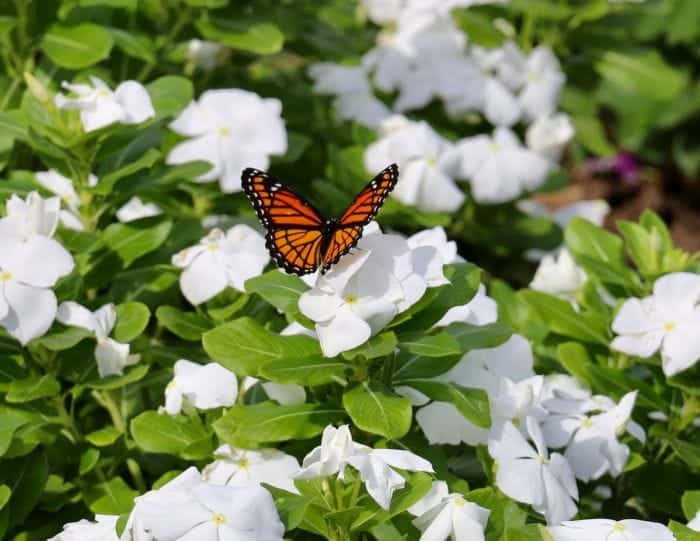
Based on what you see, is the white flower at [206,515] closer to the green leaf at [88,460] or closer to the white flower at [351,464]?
the white flower at [351,464]

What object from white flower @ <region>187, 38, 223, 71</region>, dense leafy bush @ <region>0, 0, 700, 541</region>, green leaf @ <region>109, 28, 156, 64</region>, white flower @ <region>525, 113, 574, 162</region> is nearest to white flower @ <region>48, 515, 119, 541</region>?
dense leafy bush @ <region>0, 0, 700, 541</region>

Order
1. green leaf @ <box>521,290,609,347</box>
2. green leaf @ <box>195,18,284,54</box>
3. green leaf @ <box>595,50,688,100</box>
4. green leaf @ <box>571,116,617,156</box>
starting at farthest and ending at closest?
green leaf @ <box>571,116,617,156</box> → green leaf @ <box>595,50,688,100</box> → green leaf @ <box>195,18,284,54</box> → green leaf @ <box>521,290,609,347</box>

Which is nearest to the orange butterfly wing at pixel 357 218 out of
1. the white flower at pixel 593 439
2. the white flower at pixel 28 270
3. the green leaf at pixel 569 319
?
the white flower at pixel 28 270

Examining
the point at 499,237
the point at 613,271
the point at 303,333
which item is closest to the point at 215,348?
the point at 303,333

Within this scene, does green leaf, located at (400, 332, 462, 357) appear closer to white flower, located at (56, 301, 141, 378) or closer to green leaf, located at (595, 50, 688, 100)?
white flower, located at (56, 301, 141, 378)

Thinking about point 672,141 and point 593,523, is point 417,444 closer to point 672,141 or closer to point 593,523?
point 593,523

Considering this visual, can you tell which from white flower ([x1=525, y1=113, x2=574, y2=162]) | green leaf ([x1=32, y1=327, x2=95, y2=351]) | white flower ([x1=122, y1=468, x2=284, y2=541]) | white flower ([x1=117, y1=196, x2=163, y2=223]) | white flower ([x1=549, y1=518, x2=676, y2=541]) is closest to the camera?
white flower ([x1=122, y1=468, x2=284, y2=541])
